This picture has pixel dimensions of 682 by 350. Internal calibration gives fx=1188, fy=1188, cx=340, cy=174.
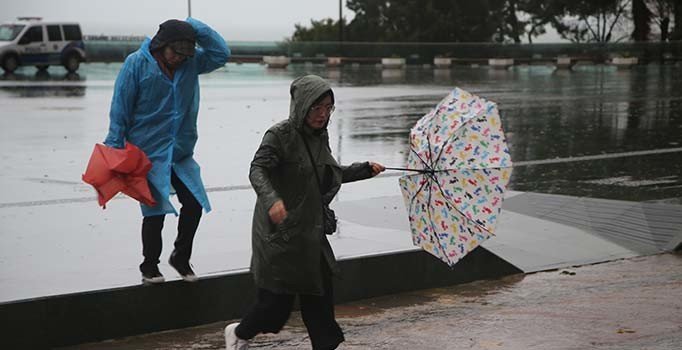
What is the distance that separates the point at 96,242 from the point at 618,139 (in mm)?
10474

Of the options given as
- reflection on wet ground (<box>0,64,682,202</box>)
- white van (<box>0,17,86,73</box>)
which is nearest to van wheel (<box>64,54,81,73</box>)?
white van (<box>0,17,86,73</box>)

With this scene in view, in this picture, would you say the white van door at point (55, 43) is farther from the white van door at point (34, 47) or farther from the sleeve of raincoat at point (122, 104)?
the sleeve of raincoat at point (122, 104)

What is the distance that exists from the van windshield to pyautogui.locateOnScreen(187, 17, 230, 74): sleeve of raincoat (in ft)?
117

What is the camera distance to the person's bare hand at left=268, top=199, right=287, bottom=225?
505 cm

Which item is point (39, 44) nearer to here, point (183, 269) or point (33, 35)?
point (33, 35)

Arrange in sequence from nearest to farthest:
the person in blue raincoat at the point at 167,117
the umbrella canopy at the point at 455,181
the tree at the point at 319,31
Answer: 1. the umbrella canopy at the point at 455,181
2. the person in blue raincoat at the point at 167,117
3. the tree at the point at 319,31

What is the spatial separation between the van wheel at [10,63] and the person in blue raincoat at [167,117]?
115 ft

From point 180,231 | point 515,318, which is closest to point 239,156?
point 180,231

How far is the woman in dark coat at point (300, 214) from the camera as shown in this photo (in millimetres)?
5270

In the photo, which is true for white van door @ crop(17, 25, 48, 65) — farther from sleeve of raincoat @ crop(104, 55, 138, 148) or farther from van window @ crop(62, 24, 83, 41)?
sleeve of raincoat @ crop(104, 55, 138, 148)

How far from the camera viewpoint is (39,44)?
41062 mm

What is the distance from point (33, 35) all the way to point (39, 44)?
37cm

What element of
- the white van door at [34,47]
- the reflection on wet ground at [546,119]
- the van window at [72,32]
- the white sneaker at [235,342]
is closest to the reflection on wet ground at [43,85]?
the reflection on wet ground at [546,119]

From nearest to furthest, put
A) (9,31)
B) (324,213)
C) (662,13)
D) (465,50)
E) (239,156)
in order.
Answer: (324,213), (239,156), (9,31), (465,50), (662,13)
